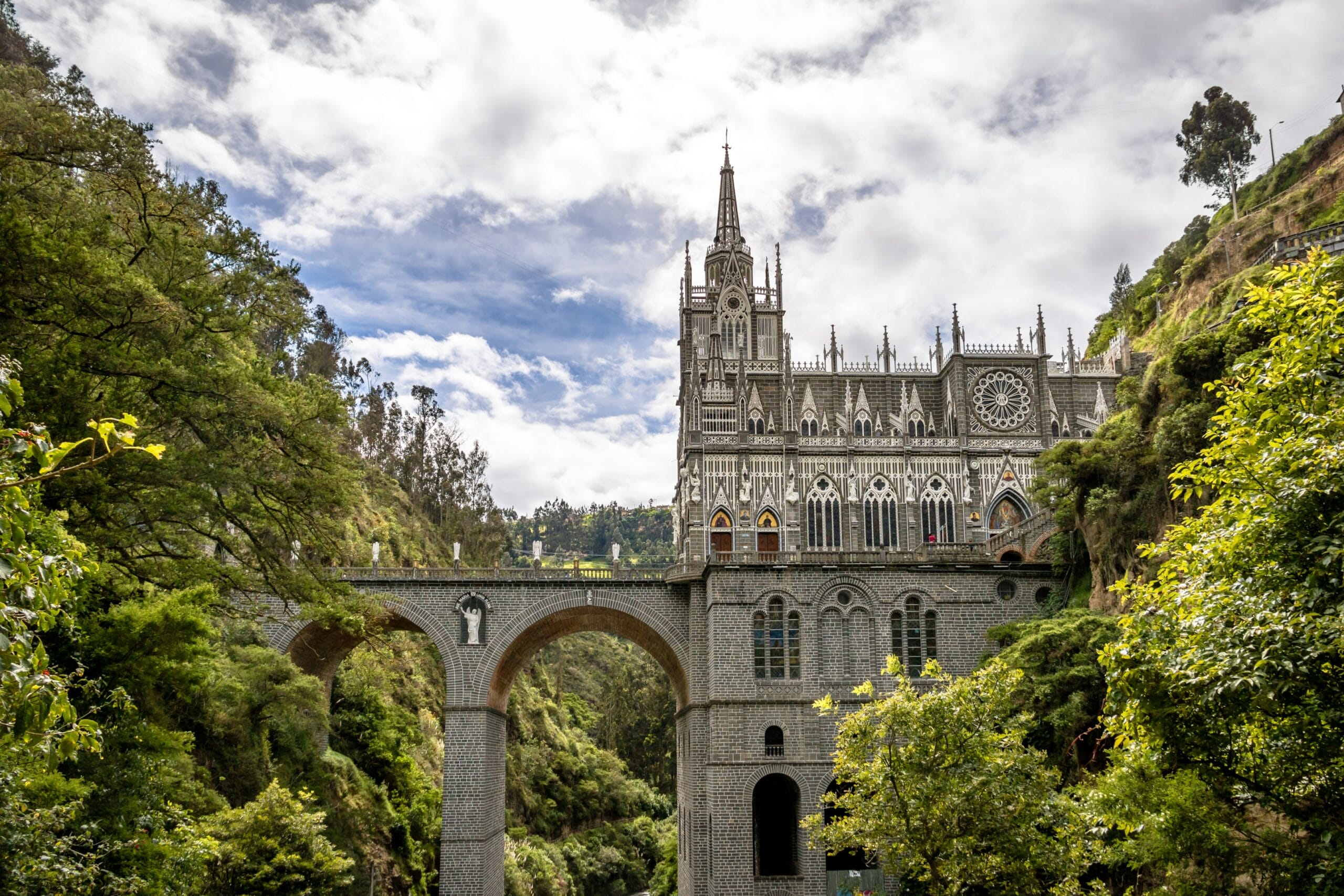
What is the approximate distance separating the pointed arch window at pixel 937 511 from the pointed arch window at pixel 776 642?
57.5 feet

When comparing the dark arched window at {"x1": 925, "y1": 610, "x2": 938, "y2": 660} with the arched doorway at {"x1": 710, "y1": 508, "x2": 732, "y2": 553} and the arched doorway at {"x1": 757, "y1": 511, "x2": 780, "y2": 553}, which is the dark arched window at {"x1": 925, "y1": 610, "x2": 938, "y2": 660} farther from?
the arched doorway at {"x1": 710, "y1": 508, "x2": 732, "y2": 553}

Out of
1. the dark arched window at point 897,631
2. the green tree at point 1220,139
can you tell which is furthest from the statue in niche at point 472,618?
the green tree at point 1220,139

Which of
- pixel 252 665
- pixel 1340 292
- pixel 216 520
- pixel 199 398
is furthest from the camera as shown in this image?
pixel 252 665

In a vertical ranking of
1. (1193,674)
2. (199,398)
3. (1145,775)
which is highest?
(199,398)

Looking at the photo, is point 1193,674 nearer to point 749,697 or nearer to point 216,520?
point 216,520

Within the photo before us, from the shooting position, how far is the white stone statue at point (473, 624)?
38469 millimetres

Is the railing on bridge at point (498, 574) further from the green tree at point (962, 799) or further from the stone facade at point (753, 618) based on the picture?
the green tree at point (962, 799)

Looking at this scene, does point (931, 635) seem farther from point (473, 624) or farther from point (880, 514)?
point (473, 624)

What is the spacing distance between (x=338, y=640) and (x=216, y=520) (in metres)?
22.2

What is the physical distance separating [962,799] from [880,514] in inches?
1282

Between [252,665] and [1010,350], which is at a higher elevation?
[1010,350]

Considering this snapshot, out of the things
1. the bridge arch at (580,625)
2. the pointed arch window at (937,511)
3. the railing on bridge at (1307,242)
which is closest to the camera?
the railing on bridge at (1307,242)

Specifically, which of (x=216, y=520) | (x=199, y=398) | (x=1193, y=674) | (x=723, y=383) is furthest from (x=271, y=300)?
(x=723, y=383)

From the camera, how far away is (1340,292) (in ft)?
47.9
